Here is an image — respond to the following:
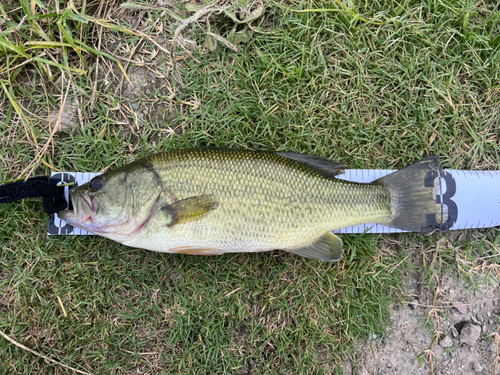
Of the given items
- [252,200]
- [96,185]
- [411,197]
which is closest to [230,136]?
[252,200]

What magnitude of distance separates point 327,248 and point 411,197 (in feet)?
2.79

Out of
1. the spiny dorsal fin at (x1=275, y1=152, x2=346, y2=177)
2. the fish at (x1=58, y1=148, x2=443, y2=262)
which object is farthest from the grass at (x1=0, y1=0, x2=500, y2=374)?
the fish at (x1=58, y1=148, x2=443, y2=262)

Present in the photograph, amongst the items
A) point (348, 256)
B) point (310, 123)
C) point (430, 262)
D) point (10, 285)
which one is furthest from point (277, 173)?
point (10, 285)

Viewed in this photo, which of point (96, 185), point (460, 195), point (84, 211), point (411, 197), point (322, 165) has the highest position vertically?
point (96, 185)

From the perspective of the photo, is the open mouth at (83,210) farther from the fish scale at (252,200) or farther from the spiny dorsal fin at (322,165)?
the spiny dorsal fin at (322,165)

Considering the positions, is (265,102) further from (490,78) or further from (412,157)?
(490,78)

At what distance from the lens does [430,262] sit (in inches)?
122

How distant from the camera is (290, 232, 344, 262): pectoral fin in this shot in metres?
2.69

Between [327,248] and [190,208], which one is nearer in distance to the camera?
[190,208]

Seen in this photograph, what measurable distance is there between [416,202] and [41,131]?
11.4 ft

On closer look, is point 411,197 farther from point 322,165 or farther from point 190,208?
point 190,208

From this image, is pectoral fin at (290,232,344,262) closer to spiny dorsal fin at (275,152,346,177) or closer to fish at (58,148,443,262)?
fish at (58,148,443,262)

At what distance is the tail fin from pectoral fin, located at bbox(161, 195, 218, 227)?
4.74ft

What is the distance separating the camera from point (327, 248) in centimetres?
270
